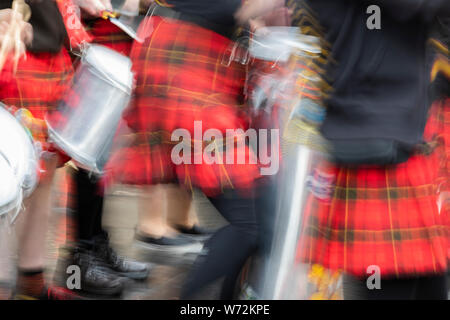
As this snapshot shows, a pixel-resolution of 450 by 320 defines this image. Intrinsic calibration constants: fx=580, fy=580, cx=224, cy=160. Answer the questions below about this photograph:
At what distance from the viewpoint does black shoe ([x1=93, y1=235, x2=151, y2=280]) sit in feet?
6.86

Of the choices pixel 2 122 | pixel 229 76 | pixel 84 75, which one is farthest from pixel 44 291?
pixel 229 76

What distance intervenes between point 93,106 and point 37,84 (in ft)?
0.71

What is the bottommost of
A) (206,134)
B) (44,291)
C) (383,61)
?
(44,291)

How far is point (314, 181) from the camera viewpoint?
4.55 feet

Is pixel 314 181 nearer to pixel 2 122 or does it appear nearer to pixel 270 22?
pixel 270 22

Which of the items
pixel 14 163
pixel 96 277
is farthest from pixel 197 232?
pixel 14 163

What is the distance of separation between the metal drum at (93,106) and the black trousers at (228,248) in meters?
0.47

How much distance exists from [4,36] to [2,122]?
0.28m

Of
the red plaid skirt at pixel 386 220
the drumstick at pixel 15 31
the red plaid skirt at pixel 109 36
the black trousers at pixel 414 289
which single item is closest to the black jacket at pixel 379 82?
the red plaid skirt at pixel 386 220

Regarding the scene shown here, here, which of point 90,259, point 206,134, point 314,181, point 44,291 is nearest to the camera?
point 314,181

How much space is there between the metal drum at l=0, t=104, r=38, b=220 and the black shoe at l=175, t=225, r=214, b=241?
68cm

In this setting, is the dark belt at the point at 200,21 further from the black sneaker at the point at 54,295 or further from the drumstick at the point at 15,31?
the black sneaker at the point at 54,295

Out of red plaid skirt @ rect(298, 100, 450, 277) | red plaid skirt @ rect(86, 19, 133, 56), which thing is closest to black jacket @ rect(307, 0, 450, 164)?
red plaid skirt @ rect(298, 100, 450, 277)

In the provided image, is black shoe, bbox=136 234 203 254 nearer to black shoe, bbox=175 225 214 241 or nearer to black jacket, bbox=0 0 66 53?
black shoe, bbox=175 225 214 241
